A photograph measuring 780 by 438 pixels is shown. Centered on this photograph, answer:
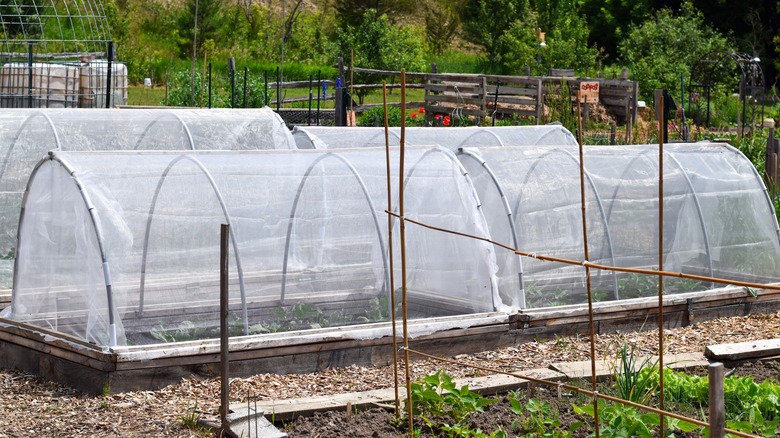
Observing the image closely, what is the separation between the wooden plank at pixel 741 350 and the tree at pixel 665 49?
19409 millimetres

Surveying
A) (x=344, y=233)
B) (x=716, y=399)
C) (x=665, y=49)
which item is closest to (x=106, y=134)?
(x=344, y=233)

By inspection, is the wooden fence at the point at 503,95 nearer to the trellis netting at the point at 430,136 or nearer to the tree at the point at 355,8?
the trellis netting at the point at 430,136

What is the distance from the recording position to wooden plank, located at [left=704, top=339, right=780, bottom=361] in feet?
19.6

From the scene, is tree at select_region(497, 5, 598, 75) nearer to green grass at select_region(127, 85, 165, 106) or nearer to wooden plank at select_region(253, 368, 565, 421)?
green grass at select_region(127, 85, 165, 106)

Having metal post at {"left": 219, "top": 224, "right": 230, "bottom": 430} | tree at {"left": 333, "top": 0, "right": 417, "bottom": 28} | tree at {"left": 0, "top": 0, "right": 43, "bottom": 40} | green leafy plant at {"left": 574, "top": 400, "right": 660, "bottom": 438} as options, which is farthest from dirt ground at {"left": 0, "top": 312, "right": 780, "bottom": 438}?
tree at {"left": 333, "top": 0, "right": 417, "bottom": 28}

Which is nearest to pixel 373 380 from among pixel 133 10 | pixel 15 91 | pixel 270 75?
pixel 15 91

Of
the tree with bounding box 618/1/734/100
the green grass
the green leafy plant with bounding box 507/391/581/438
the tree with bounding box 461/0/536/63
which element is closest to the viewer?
the green leafy plant with bounding box 507/391/581/438

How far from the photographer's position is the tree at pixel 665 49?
82.7 feet

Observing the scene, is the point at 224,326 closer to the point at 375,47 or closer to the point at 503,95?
the point at 503,95

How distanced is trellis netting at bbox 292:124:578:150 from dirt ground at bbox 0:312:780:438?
3.83 metres

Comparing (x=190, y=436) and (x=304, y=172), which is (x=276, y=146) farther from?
(x=190, y=436)

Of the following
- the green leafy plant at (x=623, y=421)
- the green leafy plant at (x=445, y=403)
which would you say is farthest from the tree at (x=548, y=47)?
the green leafy plant at (x=623, y=421)

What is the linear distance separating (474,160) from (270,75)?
23676 mm

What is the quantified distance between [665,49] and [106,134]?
21.9 meters
